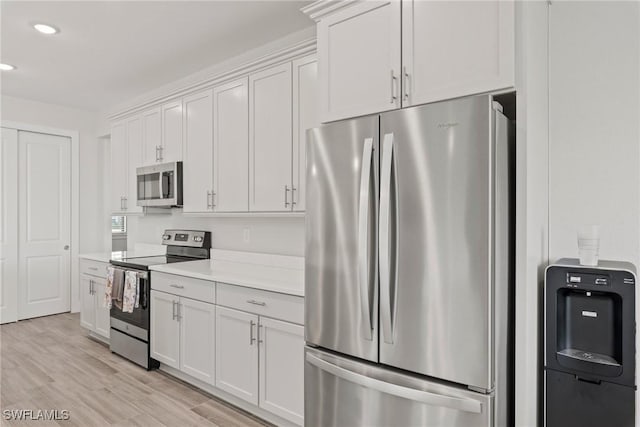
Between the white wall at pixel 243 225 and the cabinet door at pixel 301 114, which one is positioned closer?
the cabinet door at pixel 301 114

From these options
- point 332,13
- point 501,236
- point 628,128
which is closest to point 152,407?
point 501,236

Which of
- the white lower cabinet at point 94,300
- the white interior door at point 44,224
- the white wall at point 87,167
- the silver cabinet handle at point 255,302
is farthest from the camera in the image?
the white wall at point 87,167

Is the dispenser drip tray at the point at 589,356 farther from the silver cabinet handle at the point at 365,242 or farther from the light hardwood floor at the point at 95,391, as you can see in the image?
the light hardwood floor at the point at 95,391

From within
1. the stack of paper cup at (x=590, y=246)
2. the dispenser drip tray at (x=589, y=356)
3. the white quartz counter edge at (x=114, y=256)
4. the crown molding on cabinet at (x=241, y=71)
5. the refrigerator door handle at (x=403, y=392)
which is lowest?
the refrigerator door handle at (x=403, y=392)

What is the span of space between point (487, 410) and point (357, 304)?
0.63 m

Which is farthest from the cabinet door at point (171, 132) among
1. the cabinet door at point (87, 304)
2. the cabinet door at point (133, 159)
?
the cabinet door at point (87, 304)

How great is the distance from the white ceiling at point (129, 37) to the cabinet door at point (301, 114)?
37cm

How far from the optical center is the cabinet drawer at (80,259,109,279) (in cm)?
397

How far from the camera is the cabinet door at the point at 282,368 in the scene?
228cm

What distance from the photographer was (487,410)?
146 centimetres

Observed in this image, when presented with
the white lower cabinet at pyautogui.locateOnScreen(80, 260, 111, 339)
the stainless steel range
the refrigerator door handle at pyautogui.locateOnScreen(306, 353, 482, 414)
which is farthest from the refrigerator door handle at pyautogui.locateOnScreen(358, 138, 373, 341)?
the white lower cabinet at pyautogui.locateOnScreen(80, 260, 111, 339)

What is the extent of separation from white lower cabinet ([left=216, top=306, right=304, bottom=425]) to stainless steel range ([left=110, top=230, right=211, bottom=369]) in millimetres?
945

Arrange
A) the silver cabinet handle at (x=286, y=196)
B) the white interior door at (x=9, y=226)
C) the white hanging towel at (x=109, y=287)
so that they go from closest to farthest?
the silver cabinet handle at (x=286, y=196)
the white hanging towel at (x=109, y=287)
the white interior door at (x=9, y=226)

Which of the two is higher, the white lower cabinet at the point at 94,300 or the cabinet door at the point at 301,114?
the cabinet door at the point at 301,114
